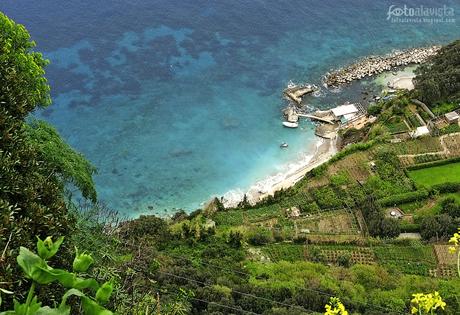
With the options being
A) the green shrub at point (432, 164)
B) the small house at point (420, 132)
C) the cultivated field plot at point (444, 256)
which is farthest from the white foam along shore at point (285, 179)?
the cultivated field plot at point (444, 256)

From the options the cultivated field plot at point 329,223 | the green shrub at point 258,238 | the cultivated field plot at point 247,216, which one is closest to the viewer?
the green shrub at point 258,238

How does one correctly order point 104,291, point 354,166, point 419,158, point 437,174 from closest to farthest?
point 104,291 → point 437,174 → point 354,166 → point 419,158

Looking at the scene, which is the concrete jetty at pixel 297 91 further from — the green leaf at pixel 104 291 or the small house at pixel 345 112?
the green leaf at pixel 104 291

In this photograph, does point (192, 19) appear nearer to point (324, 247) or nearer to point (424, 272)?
point (324, 247)

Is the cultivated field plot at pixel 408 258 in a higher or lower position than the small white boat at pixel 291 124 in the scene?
lower

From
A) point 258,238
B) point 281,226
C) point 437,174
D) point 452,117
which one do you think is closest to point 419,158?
point 437,174

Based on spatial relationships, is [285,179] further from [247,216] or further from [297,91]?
[297,91]
